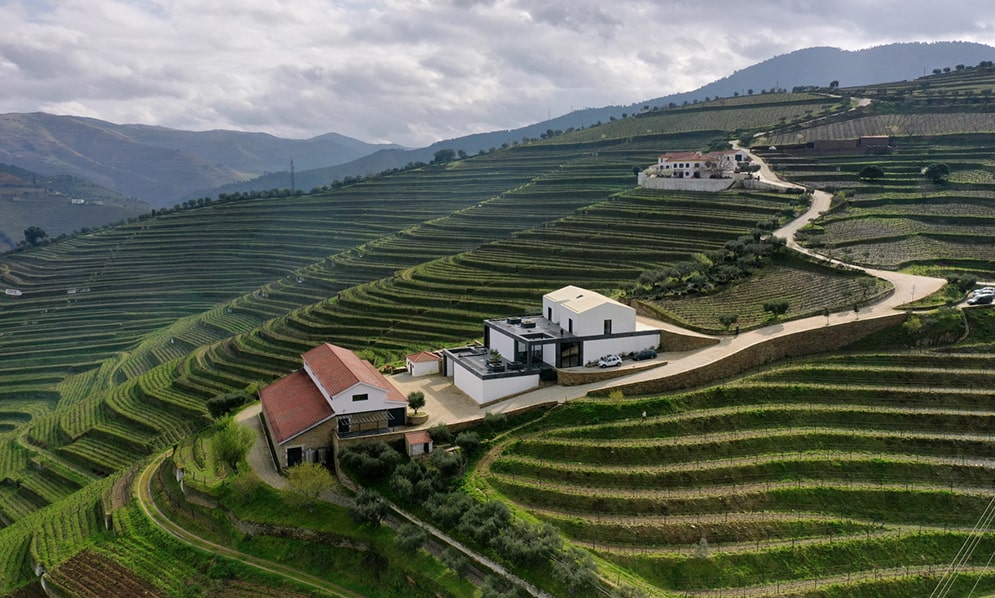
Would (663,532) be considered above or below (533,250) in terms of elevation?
below

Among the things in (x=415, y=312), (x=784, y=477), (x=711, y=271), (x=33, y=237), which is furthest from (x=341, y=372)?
(x=33, y=237)

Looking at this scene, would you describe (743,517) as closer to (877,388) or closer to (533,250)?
(877,388)

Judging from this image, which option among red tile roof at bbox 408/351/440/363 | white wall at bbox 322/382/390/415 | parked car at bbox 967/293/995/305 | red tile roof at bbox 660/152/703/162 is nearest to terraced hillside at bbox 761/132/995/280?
parked car at bbox 967/293/995/305

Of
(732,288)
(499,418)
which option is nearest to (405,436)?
(499,418)

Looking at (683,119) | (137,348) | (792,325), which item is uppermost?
(683,119)

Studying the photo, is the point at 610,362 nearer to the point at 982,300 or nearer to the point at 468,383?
the point at 468,383

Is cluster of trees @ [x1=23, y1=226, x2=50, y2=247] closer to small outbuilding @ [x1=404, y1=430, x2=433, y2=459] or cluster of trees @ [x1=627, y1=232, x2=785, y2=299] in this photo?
cluster of trees @ [x1=627, y1=232, x2=785, y2=299]

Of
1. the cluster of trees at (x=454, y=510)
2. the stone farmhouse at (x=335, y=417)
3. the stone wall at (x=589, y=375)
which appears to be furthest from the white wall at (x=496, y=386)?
the stone farmhouse at (x=335, y=417)
